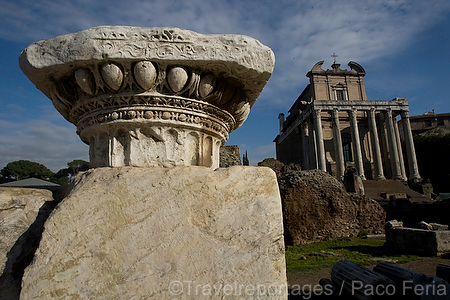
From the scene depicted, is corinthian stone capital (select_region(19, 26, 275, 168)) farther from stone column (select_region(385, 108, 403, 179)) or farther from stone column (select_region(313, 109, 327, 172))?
stone column (select_region(385, 108, 403, 179))

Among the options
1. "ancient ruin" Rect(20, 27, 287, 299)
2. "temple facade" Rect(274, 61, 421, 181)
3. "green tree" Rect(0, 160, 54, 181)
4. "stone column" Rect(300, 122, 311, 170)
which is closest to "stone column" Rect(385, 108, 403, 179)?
"temple facade" Rect(274, 61, 421, 181)

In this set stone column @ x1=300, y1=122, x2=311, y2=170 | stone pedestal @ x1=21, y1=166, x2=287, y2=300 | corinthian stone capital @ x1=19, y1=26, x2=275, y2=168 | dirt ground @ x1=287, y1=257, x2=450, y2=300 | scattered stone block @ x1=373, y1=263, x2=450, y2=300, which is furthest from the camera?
stone column @ x1=300, y1=122, x2=311, y2=170

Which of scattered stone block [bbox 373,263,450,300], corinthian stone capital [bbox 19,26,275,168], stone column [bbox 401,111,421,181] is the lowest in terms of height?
scattered stone block [bbox 373,263,450,300]

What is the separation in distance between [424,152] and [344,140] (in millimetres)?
11401

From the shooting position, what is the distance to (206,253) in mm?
1300

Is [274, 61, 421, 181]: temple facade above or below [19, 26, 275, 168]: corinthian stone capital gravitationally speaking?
above

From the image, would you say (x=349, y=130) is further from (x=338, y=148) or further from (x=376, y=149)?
(x=338, y=148)

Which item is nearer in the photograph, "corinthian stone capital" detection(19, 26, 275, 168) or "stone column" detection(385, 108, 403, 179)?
"corinthian stone capital" detection(19, 26, 275, 168)

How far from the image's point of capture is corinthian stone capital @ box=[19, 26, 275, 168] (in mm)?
1654

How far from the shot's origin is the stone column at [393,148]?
977 inches

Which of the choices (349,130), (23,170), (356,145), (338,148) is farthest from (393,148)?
(23,170)

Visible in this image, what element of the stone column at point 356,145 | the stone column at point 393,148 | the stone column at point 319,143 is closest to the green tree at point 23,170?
the stone column at point 319,143

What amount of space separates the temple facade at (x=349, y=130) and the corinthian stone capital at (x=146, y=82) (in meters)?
23.3

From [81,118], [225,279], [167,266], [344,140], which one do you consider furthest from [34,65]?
[344,140]
